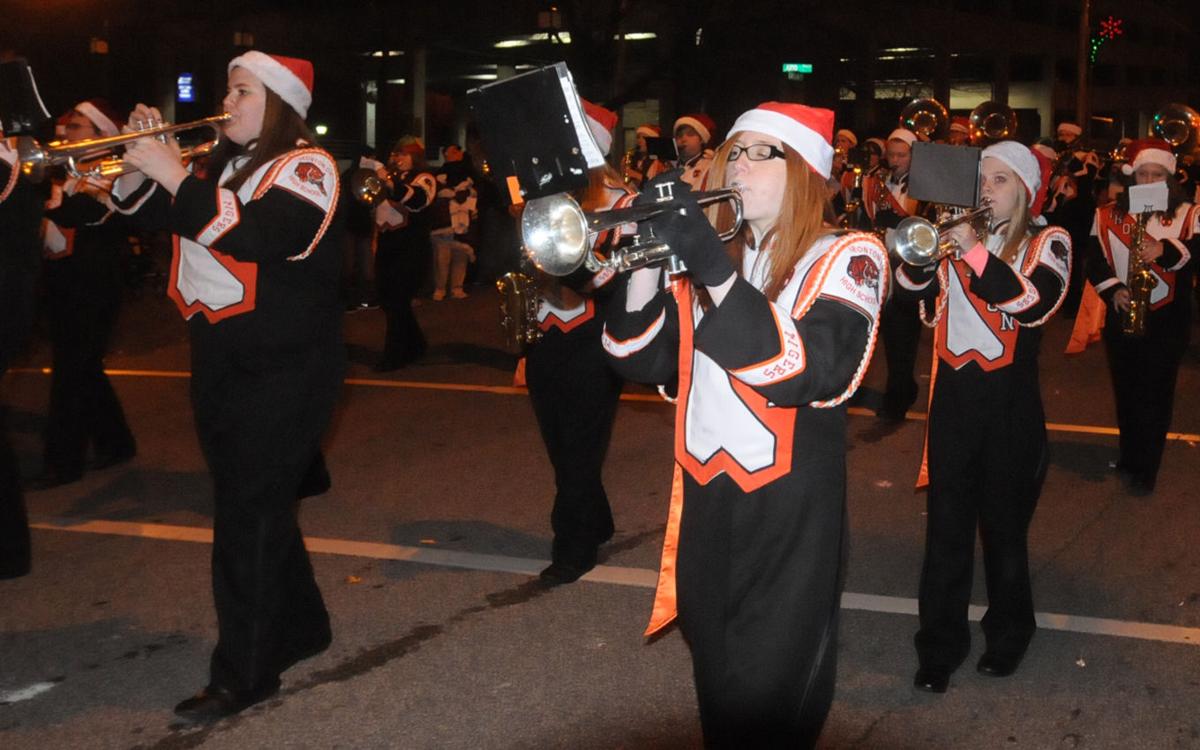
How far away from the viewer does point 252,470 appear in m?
4.48

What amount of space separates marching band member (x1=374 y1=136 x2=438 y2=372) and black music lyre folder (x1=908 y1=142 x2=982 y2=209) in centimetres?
825

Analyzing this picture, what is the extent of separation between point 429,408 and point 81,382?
295 cm

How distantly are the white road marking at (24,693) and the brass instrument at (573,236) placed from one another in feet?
9.89

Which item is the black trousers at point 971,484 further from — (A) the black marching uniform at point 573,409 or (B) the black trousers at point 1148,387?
(B) the black trousers at point 1148,387

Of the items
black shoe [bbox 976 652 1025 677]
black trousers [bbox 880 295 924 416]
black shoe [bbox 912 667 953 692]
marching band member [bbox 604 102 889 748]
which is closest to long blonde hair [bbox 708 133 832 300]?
marching band member [bbox 604 102 889 748]

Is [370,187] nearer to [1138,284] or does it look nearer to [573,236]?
[1138,284]

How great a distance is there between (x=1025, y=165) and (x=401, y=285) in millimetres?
8312

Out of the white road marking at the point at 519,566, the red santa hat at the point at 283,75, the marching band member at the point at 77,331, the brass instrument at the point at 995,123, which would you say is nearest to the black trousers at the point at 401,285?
the marching band member at the point at 77,331

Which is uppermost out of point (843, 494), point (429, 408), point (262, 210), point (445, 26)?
point (445, 26)

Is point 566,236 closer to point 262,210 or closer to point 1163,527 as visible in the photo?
point 262,210

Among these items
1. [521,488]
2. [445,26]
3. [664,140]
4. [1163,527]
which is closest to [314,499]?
[521,488]

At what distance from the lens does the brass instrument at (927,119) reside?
13.1m

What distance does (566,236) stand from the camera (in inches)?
109

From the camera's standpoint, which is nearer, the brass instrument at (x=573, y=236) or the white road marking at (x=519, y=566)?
the brass instrument at (x=573, y=236)
